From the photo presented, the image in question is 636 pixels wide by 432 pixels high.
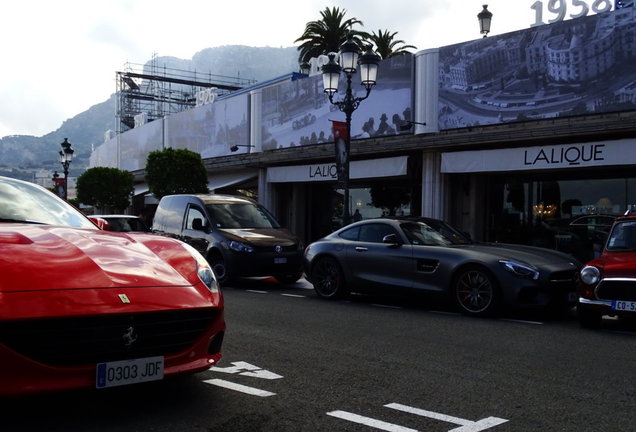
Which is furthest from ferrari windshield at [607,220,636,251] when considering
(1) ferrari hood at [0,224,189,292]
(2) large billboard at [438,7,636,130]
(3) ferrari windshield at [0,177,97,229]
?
(2) large billboard at [438,7,636,130]

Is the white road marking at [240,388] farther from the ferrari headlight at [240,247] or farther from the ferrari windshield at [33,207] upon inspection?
the ferrari headlight at [240,247]

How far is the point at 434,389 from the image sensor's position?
14.9 feet

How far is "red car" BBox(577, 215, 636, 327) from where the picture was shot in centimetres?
692

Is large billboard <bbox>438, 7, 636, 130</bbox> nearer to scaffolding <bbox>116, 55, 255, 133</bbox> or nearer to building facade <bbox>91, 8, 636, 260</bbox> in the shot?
building facade <bbox>91, 8, 636, 260</bbox>

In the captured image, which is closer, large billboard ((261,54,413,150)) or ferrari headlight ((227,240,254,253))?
ferrari headlight ((227,240,254,253))

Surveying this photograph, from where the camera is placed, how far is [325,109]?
21.5 meters

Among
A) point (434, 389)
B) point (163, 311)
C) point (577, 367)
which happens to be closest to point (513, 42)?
point (577, 367)

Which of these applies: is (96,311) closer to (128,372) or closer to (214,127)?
(128,372)

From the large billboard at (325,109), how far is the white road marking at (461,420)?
588 inches

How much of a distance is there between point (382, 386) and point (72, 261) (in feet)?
7.72

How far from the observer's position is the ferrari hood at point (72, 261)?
348cm

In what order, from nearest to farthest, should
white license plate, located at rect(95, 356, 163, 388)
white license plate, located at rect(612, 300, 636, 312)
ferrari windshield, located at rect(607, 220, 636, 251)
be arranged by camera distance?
1. white license plate, located at rect(95, 356, 163, 388)
2. white license plate, located at rect(612, 300, 636, 312)
3. ferrari windshield, located at rect(607, 220, 636, 251)

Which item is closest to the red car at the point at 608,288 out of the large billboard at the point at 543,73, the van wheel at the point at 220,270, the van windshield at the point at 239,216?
the van wheel at the point at 220,270

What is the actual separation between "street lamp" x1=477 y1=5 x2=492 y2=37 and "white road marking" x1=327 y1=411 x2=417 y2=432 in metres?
16.3
